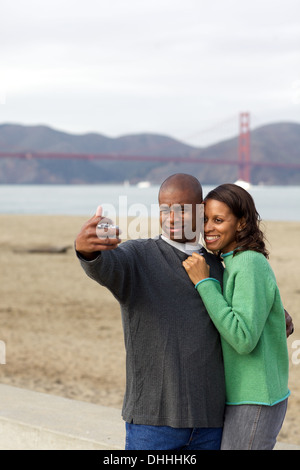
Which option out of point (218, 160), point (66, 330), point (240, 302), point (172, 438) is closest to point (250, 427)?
point (172, 438)

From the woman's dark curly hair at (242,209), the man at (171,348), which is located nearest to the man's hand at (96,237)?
the man at (171,348)

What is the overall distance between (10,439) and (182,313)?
3.87ft

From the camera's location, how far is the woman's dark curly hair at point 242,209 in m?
1.44

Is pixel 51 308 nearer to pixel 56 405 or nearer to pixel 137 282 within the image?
pixel 56 405

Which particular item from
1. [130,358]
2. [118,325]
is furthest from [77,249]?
[118,325]

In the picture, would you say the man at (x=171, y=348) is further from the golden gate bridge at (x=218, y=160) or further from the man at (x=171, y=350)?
the golden gate bridge at (x=218, y=160)

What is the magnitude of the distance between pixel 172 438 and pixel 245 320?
0.98 feet

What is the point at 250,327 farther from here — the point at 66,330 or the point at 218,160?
the point at 218,160

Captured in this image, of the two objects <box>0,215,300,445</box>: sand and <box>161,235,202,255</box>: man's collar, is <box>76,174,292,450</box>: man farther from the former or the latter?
<box>0,215,300,445</box>: sand

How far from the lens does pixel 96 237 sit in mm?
1258

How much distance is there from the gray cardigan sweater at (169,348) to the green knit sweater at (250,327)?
0.04 meters

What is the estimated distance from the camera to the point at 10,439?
2.28 meters

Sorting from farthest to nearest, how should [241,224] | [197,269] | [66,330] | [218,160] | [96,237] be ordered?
[218,160]
[66,330]
[241,224]
[197,269]
[96,237]

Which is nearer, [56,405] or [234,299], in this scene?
[234,299]
